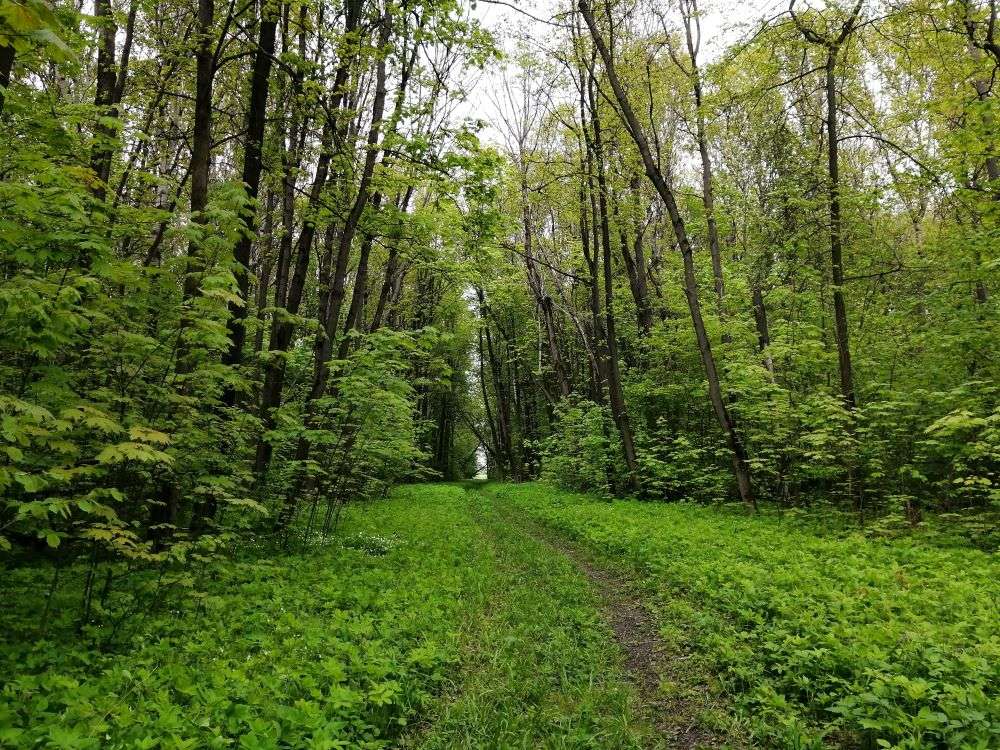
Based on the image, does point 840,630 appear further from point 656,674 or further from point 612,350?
point 612,350

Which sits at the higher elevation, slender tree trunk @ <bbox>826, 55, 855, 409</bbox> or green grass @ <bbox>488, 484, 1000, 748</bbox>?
slender tree trunk @ <bbox>826, 55, 855, 409</bbox>

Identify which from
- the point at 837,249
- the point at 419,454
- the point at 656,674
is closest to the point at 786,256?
the point at 837,249

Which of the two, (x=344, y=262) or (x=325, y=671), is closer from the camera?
(x=325, y=671)

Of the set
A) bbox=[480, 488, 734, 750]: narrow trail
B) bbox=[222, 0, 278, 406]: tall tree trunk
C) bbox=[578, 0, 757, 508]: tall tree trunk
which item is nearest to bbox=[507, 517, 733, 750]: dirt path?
bbox=[480, 488, 734, 750]: narrow trail

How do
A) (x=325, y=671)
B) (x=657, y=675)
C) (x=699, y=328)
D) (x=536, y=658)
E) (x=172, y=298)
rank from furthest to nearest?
(x=699, y=328) < (x=172, y=298) < (x=536, y=658) < (x=657, y=675) < (x=325, y=671)

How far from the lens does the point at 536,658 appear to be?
5191mm

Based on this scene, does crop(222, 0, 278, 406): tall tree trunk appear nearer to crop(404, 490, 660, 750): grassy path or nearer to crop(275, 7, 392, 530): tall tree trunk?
crop(275, 7, 392, 530): tall tree trunk

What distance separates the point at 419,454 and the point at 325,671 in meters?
8.53

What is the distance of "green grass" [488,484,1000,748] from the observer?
3521 millimetres

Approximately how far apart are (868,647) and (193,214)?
7.27 meters

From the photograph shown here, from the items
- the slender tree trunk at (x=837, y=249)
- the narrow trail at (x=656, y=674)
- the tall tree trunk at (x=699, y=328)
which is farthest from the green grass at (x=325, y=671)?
the slender tree trunk at (x=837, y=249)

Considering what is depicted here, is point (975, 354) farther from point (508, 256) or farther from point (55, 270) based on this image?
point (508, 256)

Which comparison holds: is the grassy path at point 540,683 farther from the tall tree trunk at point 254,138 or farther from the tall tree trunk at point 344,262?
the tall tree trunk at point 254,138

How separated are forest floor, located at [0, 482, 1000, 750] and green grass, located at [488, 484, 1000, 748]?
21 millimetres
